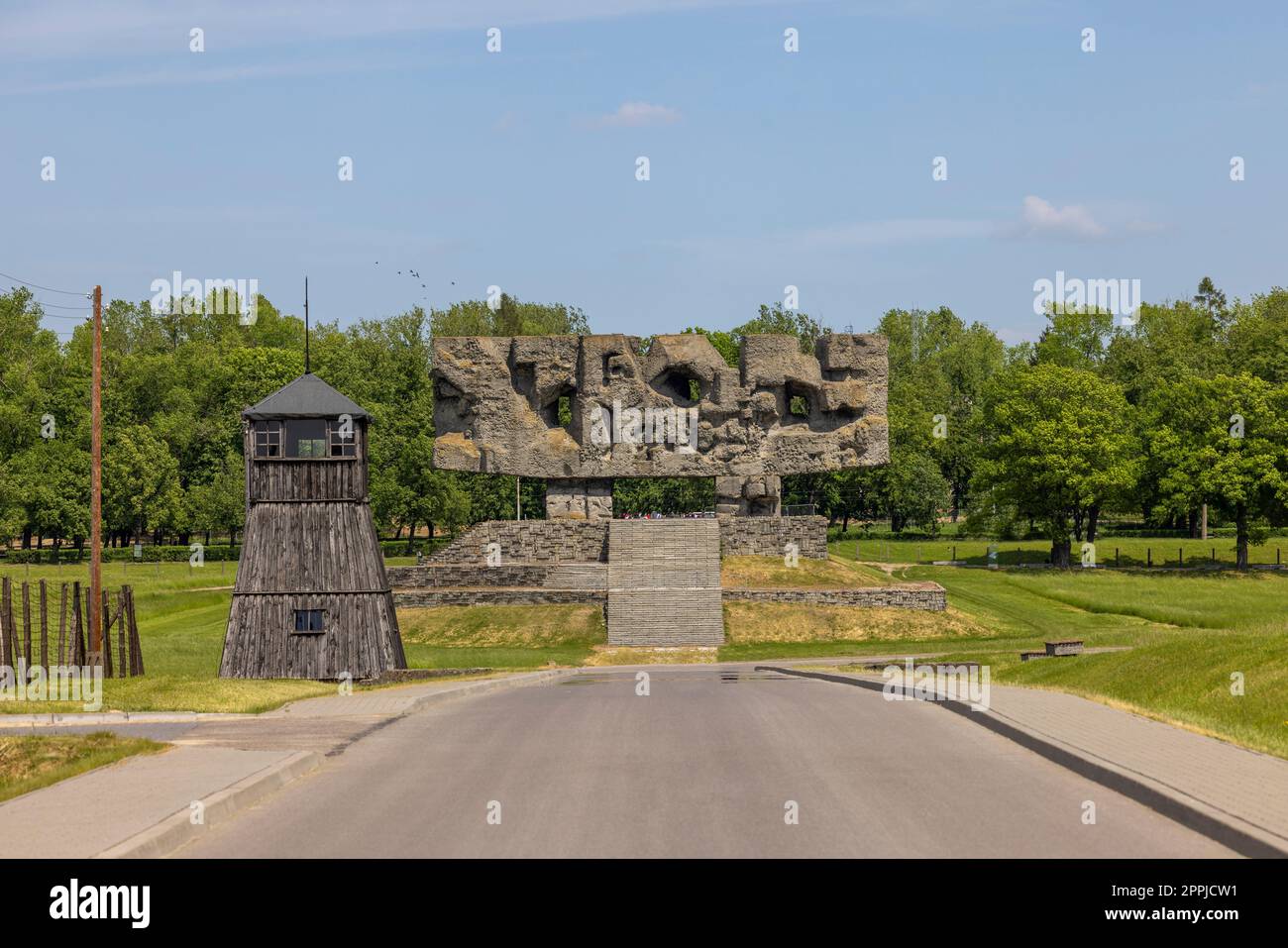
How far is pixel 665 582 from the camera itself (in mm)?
56750

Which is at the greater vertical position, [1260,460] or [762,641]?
[1260,460]

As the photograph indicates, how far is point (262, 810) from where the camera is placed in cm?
1338

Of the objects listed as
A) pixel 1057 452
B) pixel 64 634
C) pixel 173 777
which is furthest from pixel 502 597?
pixel 173 777

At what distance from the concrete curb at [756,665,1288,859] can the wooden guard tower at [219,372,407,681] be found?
2001 centimetres

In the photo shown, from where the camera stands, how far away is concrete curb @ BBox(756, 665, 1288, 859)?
10852 mm

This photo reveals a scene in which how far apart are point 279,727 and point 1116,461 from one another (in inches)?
2650

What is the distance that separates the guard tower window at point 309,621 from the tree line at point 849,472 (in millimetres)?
50350

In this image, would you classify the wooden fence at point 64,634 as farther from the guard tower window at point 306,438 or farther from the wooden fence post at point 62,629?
the guard tower window at point 306,438

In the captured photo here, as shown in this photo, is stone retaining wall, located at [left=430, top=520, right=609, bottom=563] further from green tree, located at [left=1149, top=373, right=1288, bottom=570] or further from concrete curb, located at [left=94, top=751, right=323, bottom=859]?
concrete curb, located at [left=94, top=751, right=323, bottom=859]

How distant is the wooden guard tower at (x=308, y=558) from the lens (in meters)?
35.8

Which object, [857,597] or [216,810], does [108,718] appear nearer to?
[216,810]

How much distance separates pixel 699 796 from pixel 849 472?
3511 inches
